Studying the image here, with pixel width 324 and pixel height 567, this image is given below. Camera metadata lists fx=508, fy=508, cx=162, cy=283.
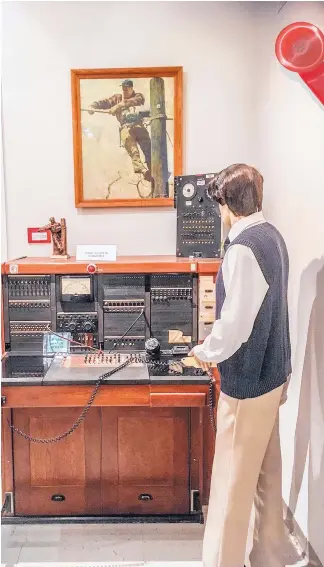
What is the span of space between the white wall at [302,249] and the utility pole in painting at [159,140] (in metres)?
0.60

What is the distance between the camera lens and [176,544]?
2.31 m

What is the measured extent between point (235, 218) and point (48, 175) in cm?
138

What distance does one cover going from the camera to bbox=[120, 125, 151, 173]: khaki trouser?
9.13 feet

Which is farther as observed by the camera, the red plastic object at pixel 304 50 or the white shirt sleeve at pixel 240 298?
the white shirt sleeve at pixel 240 298

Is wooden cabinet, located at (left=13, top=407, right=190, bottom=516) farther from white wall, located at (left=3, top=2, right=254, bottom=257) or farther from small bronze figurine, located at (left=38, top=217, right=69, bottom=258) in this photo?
white wall, located at (left=3, top=2, right=254, bottom=257)

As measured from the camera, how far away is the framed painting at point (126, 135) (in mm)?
2738

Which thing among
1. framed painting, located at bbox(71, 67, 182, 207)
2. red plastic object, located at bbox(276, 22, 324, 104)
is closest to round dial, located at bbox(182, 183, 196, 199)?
framed painting, located at bbox(71, 67, 182, 207)

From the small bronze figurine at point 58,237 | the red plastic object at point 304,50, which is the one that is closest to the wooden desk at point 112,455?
the small bronze figurine at point 58,237

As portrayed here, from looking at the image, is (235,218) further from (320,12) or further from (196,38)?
(196,38)

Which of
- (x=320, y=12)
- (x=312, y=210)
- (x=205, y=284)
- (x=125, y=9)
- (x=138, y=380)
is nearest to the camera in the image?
(x=320, y=12)

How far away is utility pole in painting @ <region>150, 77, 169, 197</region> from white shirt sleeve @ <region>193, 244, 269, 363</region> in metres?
1.17

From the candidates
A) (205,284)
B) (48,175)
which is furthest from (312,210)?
(48,175)

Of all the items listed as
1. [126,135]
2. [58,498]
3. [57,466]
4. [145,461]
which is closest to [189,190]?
[126,135]

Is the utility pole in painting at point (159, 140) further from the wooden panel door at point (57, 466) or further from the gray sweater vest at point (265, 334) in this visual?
the wooden panel door at point (57, 466)
